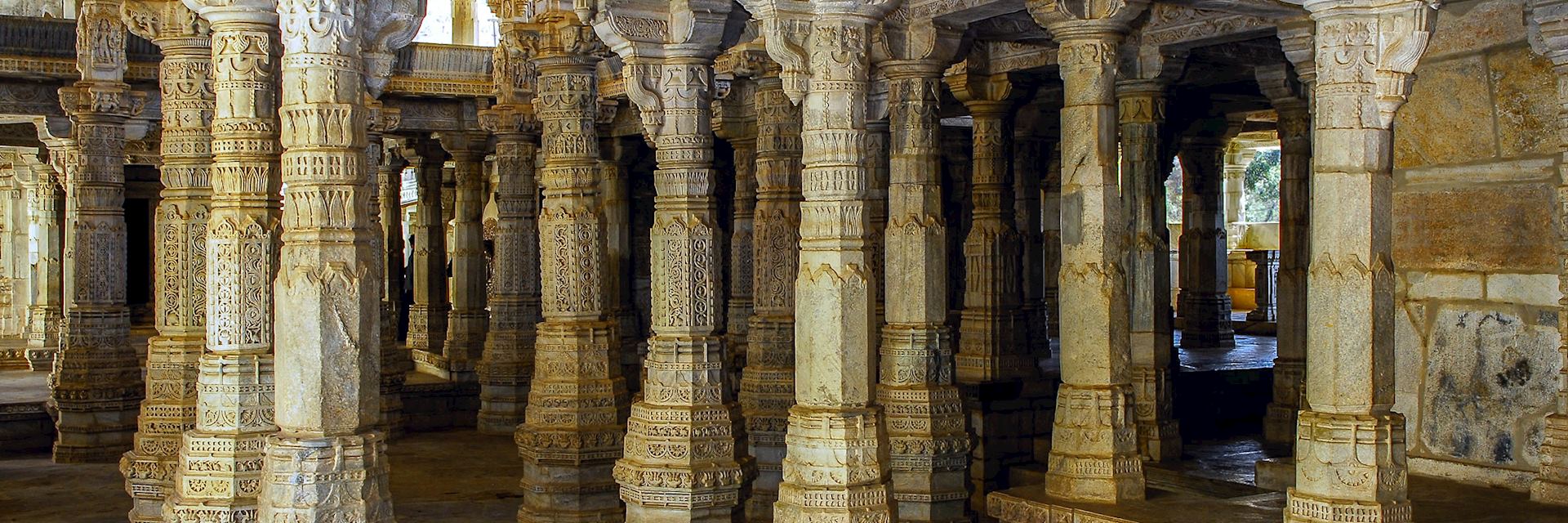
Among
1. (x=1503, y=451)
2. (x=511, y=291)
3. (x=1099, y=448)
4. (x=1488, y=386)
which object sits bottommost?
(x=1503, y=451)

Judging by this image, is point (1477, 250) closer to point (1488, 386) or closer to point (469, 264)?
point (1488, 386)

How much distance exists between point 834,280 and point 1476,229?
175 inches

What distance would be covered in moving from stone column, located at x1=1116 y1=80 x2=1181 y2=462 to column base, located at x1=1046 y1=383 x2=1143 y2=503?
258cm

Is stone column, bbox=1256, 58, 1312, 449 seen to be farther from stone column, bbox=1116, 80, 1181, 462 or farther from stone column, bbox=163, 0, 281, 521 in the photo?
stone column, bbox=163, 0, 281, 521

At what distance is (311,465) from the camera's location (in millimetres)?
6582

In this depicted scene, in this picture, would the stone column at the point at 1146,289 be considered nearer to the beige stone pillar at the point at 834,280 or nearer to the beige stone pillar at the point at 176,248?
the beige stone pillar at the point at 834,280

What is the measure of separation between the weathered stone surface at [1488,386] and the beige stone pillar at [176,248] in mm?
7482

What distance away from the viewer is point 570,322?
34.6 ft

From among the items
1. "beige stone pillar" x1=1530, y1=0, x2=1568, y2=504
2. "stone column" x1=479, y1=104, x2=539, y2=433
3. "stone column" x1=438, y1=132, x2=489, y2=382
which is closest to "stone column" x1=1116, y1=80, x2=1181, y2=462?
"beige stone pillar" x1=1530, y1=0, x2=1568, y2=504

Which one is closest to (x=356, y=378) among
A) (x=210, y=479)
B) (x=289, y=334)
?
(x=289, y=334)

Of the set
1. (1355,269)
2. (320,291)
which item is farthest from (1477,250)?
(320,291)

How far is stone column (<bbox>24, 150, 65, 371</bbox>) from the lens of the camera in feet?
70.7

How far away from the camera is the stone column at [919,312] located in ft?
33.9

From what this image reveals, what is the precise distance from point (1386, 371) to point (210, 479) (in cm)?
560
